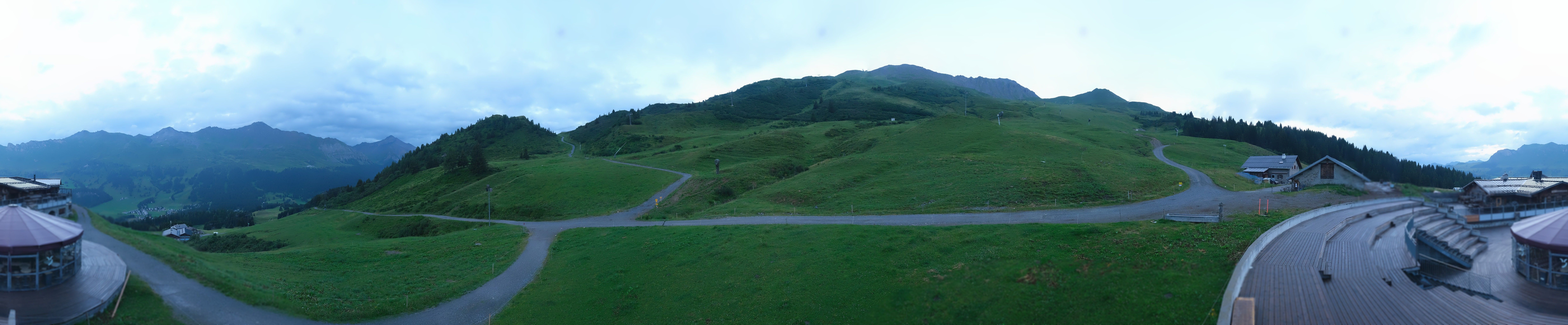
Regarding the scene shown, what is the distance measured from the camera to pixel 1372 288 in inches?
536

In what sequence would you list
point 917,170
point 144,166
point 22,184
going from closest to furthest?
point 22,184 < point 144,166 < point 917,170

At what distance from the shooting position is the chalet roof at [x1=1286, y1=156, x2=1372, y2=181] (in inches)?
496

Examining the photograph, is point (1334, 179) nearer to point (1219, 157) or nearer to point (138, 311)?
point (138, 311)

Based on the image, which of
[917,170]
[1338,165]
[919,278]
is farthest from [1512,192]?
[917,170]

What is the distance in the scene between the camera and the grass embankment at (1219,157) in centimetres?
3675

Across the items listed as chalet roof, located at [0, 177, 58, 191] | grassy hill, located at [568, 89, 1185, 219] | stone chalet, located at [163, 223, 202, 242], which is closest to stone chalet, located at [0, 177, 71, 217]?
chalet roof, located at [0, 177, 58, 191]

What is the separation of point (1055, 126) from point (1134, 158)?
6476 centimetres

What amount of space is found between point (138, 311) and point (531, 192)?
55.7 metres

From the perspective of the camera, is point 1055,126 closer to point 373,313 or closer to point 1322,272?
point 1322,272

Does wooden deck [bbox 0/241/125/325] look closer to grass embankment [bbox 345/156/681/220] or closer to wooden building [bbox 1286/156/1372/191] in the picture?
wooden building [bbox 1286/156/1372/191]

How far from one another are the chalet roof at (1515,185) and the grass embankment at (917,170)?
24263mm

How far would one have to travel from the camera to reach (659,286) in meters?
22.7

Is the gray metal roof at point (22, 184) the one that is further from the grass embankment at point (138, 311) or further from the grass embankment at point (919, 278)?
the grass embankment at point (919, 278)

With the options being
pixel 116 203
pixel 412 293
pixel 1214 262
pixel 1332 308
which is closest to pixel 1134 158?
pixel 1214 262
